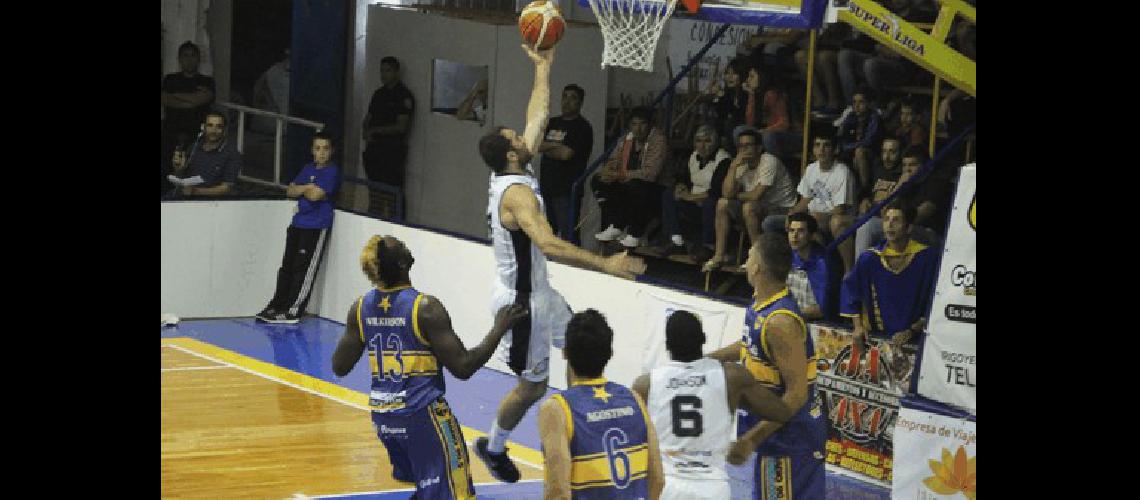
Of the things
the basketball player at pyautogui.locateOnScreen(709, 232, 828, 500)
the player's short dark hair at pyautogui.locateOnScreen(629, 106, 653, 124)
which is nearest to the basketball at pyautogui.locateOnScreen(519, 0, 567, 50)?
the basketball player at pyautogui.locateOnScreen(709, 232, 828, 500)

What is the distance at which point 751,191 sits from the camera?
47.9 feet

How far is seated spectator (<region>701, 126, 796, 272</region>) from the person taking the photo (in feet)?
47.7

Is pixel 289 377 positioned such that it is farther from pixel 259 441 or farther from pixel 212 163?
pixel 212 163

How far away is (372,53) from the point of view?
1927 centimetres

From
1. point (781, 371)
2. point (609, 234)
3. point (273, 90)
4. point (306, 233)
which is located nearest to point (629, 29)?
point (781, 371)

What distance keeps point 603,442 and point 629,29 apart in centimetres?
483

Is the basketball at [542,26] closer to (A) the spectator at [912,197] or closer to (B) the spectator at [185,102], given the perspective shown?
(A) the spectator at [912,197]

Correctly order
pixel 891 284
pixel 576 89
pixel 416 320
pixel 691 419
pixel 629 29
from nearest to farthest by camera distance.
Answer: pixel 691 419, pixel 416 320, pixel 629 29, pixel 891 284, pixel 576 89

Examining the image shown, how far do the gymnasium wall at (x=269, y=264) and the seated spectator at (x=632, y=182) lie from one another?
57.9 inches

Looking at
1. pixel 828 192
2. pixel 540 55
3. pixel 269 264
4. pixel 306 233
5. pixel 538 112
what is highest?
pixel 540 55

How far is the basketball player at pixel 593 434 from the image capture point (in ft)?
21.9

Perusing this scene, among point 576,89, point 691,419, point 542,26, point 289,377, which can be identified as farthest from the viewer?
point 576,89
